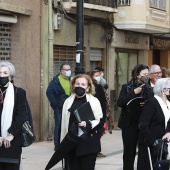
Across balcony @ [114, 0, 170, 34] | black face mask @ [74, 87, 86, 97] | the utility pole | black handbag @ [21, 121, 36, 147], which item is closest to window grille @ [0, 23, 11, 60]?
the utility pole

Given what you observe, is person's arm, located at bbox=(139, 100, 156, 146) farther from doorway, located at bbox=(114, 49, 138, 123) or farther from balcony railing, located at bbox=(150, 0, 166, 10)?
balcony railing, located at bbox=(150, 0, 166, 10)

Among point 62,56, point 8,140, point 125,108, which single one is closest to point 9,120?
point 8,140

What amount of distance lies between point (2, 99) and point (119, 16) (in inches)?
498

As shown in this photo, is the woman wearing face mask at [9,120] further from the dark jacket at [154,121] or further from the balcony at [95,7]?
the balcony at [95,7]

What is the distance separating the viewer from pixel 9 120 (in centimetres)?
738

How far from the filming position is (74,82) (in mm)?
8078

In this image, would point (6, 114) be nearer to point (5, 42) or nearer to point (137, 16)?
point (5, 42)

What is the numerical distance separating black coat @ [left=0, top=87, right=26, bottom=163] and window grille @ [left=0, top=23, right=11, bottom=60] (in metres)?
7.51

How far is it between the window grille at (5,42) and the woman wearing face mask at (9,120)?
738 cm

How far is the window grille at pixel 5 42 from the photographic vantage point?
14867 mm

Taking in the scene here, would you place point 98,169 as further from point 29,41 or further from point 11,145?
point 29,41

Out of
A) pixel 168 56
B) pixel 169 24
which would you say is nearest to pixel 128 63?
pixel 169 24

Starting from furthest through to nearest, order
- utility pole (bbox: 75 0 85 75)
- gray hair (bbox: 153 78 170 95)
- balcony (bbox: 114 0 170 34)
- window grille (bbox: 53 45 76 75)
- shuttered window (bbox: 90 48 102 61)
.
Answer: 1. balcony (bbox: 114 0 170 34)
2. shuttered window (bbox: 90 48 102 61)
3. window grille (bbox: 53 45 76 75)
4. utility pole (bbox: 75 0 85 75)
5. gray hair (bbox: 153 78 170 95)

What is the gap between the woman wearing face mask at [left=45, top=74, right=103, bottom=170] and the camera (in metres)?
7.77
